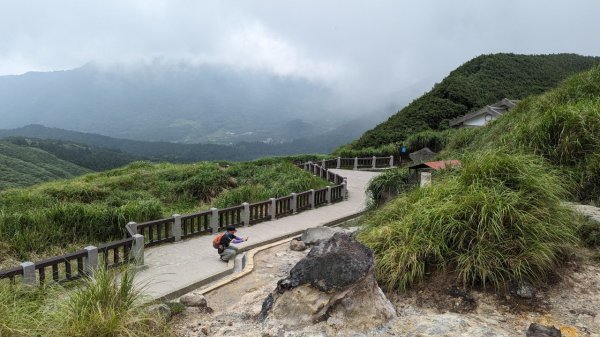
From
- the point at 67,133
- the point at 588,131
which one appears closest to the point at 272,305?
the point at 588,131

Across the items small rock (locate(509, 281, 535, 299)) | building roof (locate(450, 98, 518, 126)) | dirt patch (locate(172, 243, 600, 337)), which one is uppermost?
building roof (locate(450, 98, 518, 126))

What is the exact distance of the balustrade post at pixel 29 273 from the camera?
7.19 m

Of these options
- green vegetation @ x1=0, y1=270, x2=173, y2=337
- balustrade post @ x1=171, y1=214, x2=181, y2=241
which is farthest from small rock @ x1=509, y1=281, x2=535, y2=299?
balustrade post @ x1=171, y1=214, x2=181, y2=241

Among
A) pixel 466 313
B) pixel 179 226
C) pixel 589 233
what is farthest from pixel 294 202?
pixel 466 313

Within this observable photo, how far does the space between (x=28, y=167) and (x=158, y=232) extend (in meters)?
62.0

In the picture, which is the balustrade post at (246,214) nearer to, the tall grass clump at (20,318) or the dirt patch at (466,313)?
the dirt patch at (466,313)

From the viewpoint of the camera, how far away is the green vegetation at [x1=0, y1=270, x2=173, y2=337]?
400cm

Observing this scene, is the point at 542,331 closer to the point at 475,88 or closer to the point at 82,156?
the point at 475,88

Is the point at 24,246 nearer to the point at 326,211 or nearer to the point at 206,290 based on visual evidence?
the point at 206,290

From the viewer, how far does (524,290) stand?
4.92 metres

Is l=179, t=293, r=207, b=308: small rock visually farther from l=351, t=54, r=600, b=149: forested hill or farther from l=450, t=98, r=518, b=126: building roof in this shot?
l=351, t=54, r=600, b=149: forested hill

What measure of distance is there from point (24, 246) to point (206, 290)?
5927mm

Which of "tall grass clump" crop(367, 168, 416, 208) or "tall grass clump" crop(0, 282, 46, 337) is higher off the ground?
"tall grass clump" crop(367, 168, 416, 208)

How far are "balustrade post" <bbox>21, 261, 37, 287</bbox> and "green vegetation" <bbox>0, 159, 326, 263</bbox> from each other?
3.05 m
